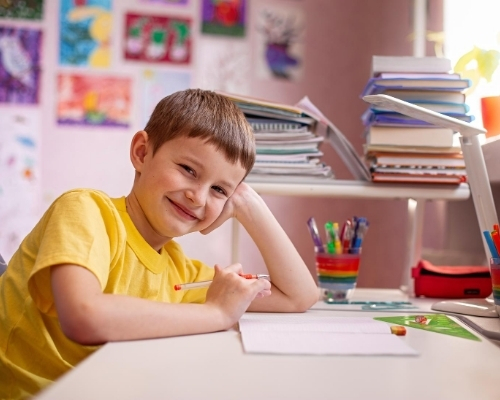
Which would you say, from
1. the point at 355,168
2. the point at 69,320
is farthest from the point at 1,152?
the point at 69,320

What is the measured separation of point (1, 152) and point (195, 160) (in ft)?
5.46

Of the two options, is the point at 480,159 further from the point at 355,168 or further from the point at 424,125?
the point at 355,168

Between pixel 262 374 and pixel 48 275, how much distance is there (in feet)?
1.19

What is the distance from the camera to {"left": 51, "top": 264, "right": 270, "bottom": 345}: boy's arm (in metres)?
0.68

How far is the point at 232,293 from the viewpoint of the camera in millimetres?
824

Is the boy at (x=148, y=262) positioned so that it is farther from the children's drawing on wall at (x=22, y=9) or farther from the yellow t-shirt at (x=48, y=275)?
the children's drawing on wall at (x=22, y=9)

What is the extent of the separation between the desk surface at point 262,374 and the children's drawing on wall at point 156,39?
1.81 m

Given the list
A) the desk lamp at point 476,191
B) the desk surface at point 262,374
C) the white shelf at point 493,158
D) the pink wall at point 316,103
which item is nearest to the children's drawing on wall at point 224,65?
the pink wall at point 316,103

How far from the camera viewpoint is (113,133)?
91.9 inches

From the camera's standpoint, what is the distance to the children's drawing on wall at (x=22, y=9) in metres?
2.33

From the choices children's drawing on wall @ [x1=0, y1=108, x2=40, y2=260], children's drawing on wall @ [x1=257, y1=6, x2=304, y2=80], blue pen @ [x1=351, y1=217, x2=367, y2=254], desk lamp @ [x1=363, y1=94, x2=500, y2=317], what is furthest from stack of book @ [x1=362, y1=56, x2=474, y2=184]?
children's drawing on wall @ [x1=0, y1=108, x2=40, y2=260]

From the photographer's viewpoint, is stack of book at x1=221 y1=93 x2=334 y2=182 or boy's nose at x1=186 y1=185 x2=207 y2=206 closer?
boy's nose at x1=186 y1=185 x2=207 y2=206

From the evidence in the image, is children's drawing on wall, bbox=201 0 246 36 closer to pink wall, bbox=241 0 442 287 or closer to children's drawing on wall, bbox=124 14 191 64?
children's drawing on wall, bbox=124 14 191 64

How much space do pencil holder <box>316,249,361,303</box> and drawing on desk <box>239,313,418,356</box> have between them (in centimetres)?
33
